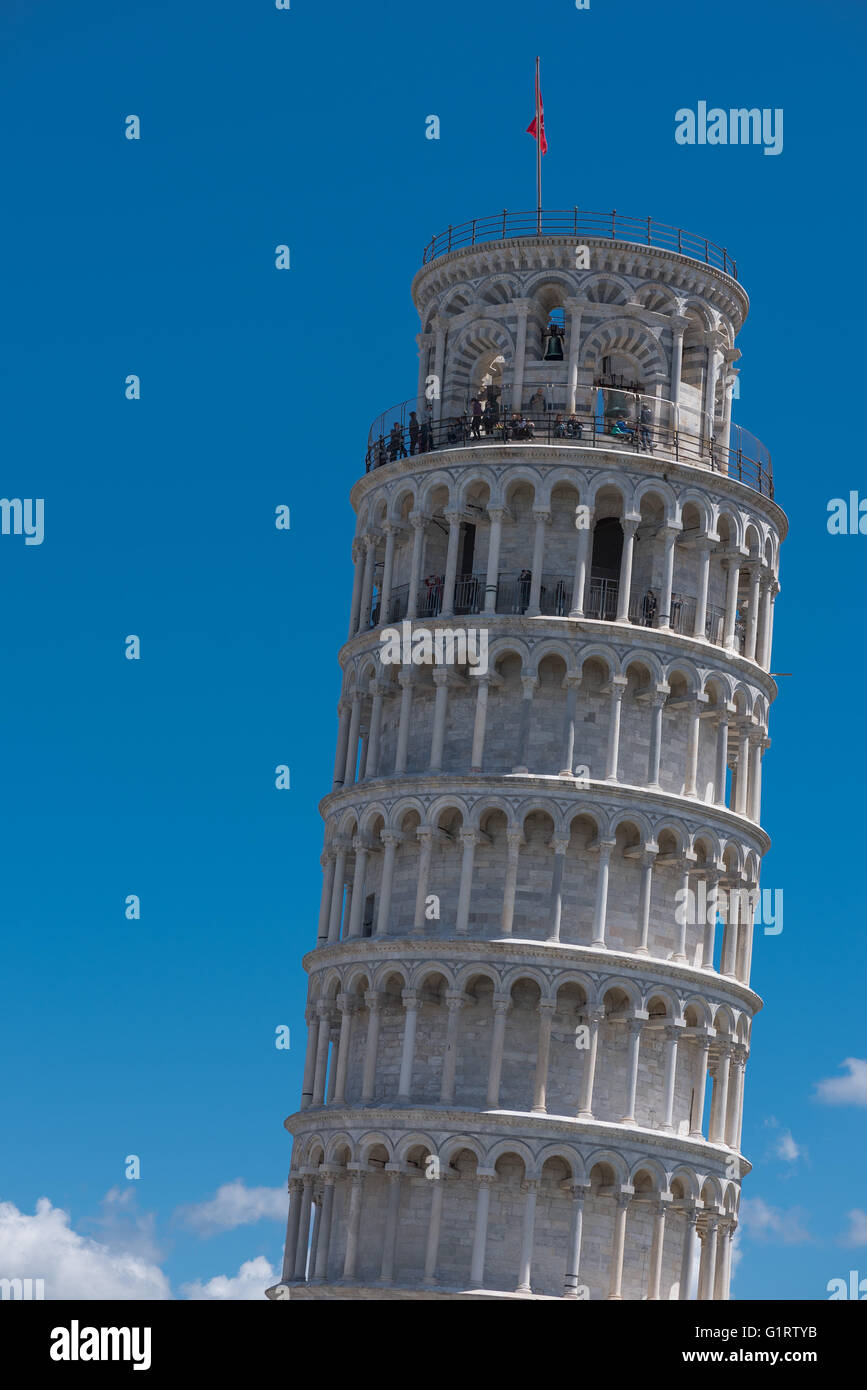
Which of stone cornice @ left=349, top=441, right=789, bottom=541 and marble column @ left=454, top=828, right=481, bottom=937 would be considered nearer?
marble column @ left=454, top=828, right=481, bottom=937

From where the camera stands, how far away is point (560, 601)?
3194 inches

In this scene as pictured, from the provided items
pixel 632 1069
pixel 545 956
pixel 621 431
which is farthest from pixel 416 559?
pixel 632 1069

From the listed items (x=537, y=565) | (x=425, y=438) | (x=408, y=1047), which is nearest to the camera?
(x=408, y=1047)

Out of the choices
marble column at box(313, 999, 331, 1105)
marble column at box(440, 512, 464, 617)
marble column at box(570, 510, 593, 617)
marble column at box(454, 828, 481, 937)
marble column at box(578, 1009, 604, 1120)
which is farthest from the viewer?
marble column at box(313, 999, 331, 1105)

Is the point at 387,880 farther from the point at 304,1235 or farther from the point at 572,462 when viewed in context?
the point at 572,462

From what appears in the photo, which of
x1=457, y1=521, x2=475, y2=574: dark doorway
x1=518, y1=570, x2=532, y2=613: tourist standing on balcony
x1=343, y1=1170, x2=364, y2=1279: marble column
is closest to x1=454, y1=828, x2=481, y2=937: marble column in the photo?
x1=518, y1=570, x2=532, y2=613: tourist standing on balcony

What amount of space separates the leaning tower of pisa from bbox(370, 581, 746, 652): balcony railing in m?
0.14

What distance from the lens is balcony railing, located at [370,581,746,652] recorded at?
8125 cm

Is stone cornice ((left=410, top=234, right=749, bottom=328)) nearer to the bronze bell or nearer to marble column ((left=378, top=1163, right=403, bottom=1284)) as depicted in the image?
the bronze bell

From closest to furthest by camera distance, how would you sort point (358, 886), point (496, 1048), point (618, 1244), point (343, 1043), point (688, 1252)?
1. point (618, 1244)
2. point (496, 1048)
3. point (688, 1252)
4. point (343, 1043)
5. point (358, 886)

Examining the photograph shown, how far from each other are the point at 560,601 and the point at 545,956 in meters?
12.2

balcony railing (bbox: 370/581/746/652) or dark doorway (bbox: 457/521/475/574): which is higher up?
dark doorway (bbox: 457/521/475/574)

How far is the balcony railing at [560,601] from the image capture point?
81.2 metres

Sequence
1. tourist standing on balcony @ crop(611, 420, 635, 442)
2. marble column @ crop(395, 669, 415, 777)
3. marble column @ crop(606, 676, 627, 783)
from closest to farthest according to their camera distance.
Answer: marble column @ crop(606, 676, 627, 783) → marble column @ crop(395, 669, 415, 777) → tourist standing on balcony @ crop(611, 420, 635, 442)
